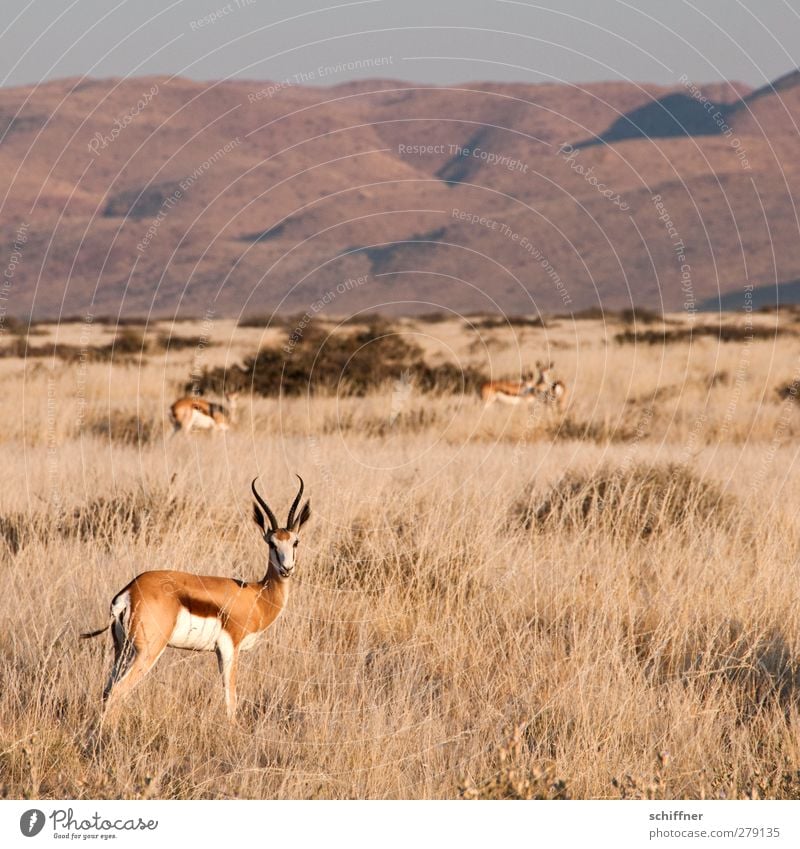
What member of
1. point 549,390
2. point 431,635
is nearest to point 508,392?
point 549,390

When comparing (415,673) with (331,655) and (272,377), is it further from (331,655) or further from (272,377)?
(272,377)

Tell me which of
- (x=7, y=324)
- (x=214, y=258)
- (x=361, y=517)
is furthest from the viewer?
(x=214, y=258)

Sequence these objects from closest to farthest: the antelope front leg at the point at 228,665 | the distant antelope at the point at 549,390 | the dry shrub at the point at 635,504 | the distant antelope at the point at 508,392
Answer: the antelope front leg at the point at 228,665 → the dry shrub at the point at 635,504 → the distant antelope at the point at 549,390 → the distant antelope at the point at 508,392

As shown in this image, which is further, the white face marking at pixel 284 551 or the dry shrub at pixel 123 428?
the dry shrub at pixel 123 428

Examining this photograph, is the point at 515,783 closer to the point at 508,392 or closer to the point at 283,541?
the point at 283,541

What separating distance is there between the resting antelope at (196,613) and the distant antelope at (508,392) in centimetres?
1654

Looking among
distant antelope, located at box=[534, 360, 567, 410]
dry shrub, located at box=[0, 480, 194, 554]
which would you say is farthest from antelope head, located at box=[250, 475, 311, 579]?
distant antelope, located at box=[534, 360, 567, 410]

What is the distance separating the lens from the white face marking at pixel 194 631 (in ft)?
15.3

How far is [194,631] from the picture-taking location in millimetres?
4703

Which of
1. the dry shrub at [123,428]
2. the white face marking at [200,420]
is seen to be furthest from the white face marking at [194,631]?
the white face marking at [200,420]

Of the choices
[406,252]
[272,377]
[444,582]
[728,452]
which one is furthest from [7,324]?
[406,252]

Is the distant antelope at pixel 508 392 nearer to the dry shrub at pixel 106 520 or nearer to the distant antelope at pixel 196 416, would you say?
the distant antelope at pixel 196 416
